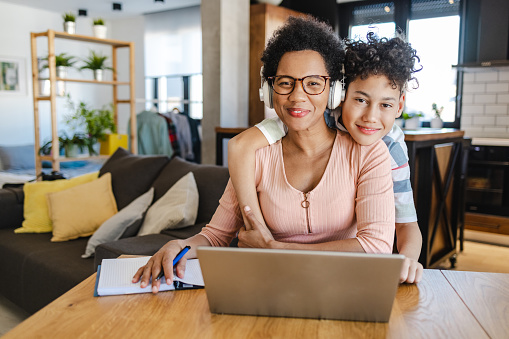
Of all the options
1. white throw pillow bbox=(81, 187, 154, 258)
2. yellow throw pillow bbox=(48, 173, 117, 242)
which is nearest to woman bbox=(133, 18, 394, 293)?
white throw pillow bbox=(81, 187, 154, 258)

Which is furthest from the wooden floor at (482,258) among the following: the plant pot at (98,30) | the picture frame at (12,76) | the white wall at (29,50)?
the picture frame at (12,76)

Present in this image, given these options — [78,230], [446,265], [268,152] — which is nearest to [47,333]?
[268,152]

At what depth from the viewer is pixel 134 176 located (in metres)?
3.04

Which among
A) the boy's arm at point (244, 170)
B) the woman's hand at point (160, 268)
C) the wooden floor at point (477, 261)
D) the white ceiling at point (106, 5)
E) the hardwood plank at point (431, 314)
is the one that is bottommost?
the wooden floor at point (477, 261)

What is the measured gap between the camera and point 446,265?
376 centimetres

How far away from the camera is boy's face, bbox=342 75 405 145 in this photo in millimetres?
1227

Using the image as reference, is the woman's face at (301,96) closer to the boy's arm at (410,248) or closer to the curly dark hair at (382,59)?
the curly dark hair at (382,59)

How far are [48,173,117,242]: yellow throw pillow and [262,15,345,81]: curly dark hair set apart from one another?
196cm

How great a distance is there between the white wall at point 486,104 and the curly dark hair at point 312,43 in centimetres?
435

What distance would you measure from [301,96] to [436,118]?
14.4ft

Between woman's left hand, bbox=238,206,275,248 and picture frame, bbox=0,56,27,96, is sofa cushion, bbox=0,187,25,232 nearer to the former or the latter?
woman's left hand, bbox=238,206,275,248

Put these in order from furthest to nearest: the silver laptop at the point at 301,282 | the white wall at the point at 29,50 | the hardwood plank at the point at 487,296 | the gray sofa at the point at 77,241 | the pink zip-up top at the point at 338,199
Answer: the white wall at the point at 29,50 < the gray sofa at the point at 77,241 < the pink zip-up top at the point at 338,199 < the hardwood plank at the point at 487,296 < the silver laptop at the point at 301,282

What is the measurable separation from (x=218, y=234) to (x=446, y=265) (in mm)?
2938

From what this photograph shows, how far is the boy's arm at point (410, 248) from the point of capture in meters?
1.11
